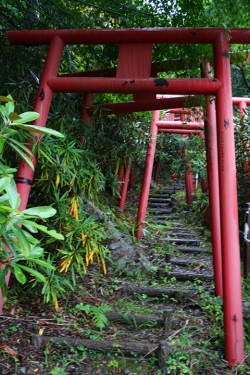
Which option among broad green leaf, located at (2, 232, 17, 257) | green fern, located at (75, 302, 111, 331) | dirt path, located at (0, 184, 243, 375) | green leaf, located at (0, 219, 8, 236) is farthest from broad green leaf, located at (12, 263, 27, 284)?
green fern, located at (75, 302, 111, 331)

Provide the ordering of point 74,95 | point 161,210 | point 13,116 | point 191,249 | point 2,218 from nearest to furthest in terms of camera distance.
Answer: point 2,218 < point 13,116 < point 74,95 < point 191,249 < point 161,210

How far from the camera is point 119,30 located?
3059 millimetres

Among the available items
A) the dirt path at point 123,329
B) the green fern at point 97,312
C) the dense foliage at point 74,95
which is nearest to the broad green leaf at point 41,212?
the dense foliage at point 74,95

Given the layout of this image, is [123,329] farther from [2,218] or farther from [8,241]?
[2,218]

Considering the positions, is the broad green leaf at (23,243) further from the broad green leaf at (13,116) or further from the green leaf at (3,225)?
the broad green leaf at (13,116)

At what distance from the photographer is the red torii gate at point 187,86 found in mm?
2846

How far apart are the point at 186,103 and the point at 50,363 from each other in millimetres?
2562

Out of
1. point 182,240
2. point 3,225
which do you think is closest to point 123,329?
point 3,225

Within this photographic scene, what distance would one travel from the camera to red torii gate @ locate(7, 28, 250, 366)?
285 cm

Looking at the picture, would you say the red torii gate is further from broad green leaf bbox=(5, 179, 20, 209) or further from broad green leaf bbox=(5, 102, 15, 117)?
broad green leaf bbox=(5, 179, 20, 209)

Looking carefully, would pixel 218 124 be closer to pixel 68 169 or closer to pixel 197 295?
pixel 68 169

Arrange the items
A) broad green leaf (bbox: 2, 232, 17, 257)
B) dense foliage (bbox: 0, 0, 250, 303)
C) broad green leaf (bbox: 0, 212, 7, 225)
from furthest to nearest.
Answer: dense foliage (bbox: 0, 0, 250, 303), broad green leaf (bbox: 2, 232, 17, 257), broad green leaf (bbox: 0, 212, 7, 225)

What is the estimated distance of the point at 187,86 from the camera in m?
2.94

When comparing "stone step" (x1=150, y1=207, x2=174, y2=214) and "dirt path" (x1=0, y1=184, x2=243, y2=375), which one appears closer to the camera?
"dirt path" (x1=0, y1=184, x2=243, y2=375)
